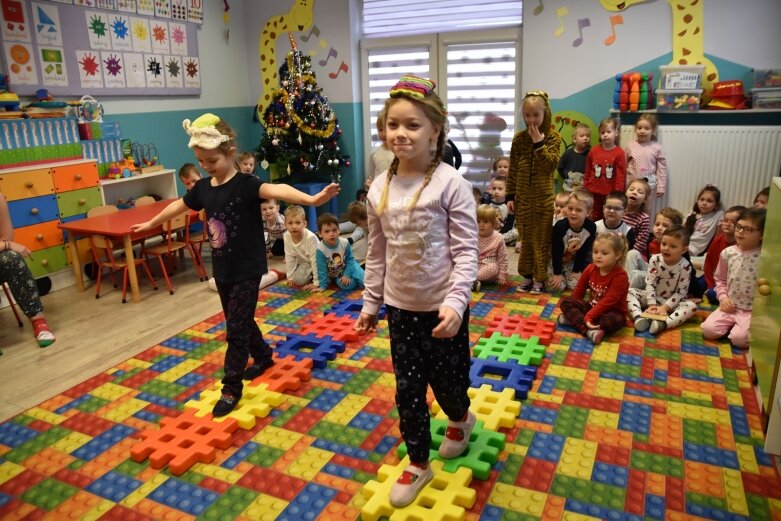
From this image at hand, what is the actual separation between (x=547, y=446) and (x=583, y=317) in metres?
1.37

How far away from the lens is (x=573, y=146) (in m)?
6.08

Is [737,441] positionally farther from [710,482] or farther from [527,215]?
[527,215]

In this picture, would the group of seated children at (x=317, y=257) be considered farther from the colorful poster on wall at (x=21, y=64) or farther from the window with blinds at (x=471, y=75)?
the window with blinds at (x=471, y=75)

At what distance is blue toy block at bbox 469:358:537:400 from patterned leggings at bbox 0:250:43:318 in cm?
296

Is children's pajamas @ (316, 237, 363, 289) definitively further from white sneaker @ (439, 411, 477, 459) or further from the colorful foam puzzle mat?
white sneaker @ (439, 411, 477, 459)

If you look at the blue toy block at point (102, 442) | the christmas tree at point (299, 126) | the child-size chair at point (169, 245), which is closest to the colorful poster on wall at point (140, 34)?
the christmas tree at point (299, 126)

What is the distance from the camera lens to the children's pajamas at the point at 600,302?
3.61 metres

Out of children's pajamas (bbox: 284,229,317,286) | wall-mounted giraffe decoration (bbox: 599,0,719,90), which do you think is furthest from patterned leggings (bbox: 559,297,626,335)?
wall-mounted giraffe decoration (bbox: 599,0,719,90)

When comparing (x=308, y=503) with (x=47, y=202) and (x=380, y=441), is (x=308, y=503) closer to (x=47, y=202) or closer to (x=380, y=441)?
(x=380, y=441)

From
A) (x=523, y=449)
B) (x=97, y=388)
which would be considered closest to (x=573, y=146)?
(x=523, y=449)

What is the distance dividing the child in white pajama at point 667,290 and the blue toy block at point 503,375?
100 centimetres

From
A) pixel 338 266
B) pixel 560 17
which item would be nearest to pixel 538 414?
pixel 338 266

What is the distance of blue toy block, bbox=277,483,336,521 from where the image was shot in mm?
2166

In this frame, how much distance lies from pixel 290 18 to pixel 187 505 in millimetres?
6313
